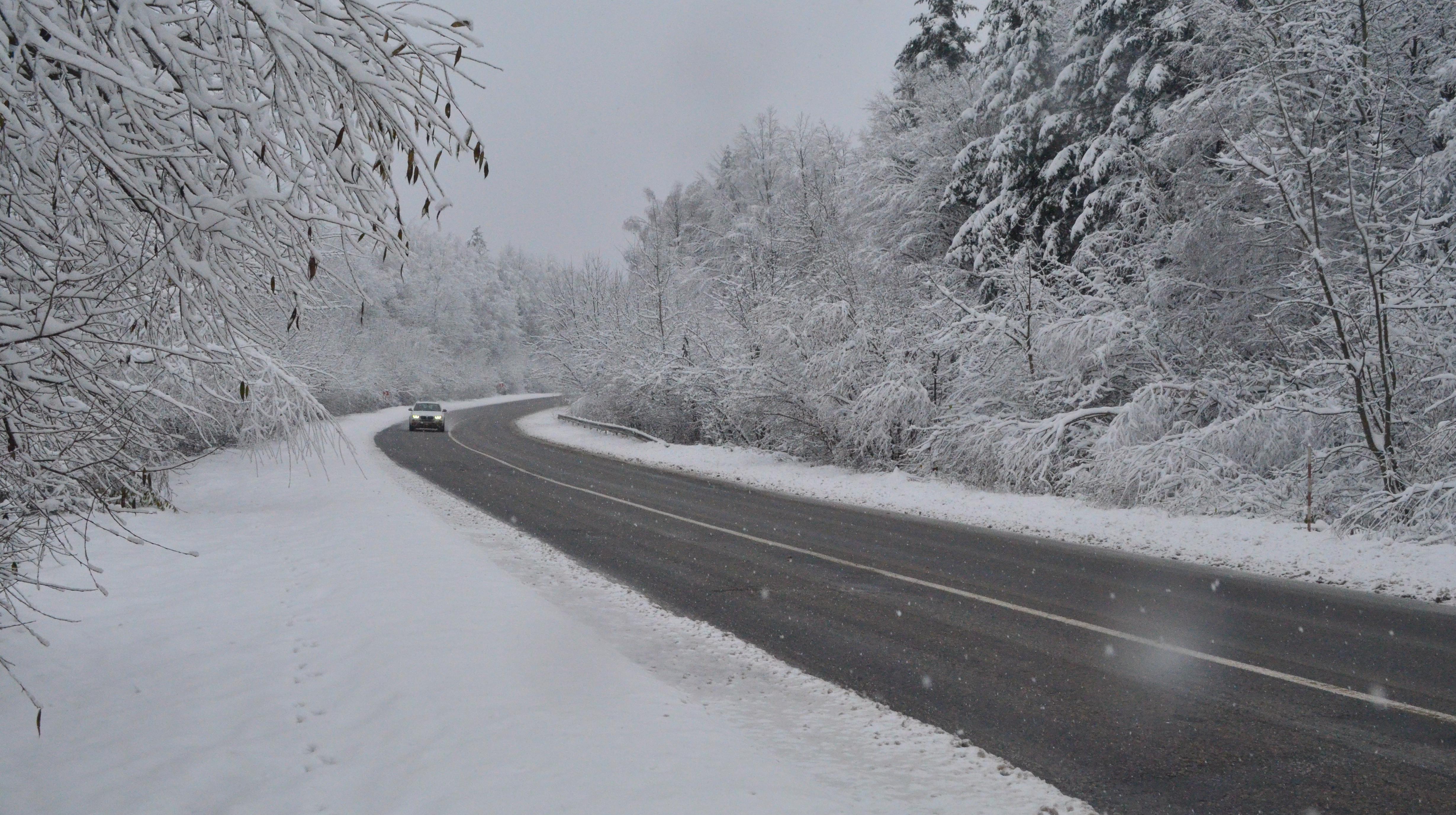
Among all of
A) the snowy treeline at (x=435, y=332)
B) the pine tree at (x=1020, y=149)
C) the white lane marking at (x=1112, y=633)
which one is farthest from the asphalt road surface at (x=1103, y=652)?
the snowy treeline at (x=435, y=332)

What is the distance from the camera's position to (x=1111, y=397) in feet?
59.0

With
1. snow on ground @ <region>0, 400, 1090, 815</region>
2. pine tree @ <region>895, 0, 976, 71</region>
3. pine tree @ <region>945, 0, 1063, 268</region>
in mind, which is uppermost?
pine tree @ <region>895, 0, 976, 71</region>

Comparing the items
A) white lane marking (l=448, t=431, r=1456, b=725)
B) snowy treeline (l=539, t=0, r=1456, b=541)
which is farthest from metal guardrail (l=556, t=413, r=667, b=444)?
white lane marking (l=448, t=431, r=1456, b=725)

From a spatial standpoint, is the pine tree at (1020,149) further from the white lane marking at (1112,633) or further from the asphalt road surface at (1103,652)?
the white lane marking at (1112,633)

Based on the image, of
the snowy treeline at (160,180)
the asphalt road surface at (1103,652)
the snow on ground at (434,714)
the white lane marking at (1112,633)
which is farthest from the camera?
the white lane marking at (1112,633)

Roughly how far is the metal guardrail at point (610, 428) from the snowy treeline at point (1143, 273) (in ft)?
9.11

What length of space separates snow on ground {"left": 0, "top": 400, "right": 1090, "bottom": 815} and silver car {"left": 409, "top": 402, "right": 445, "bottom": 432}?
2924cm

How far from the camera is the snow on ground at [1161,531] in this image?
9070 mm

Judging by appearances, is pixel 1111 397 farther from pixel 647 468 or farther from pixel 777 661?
pixel 777 661

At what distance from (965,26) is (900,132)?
420 centimetres

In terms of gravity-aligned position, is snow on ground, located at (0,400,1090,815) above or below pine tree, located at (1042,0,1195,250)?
below

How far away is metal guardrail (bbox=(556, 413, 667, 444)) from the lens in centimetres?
3094

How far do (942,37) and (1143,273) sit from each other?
15.4 m

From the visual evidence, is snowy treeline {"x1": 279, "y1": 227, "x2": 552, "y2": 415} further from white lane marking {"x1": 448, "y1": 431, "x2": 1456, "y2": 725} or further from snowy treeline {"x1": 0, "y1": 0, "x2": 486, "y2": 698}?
snowy treeline {"x1": 0, "y1": 0, "x2": 486, "y2": 698}
